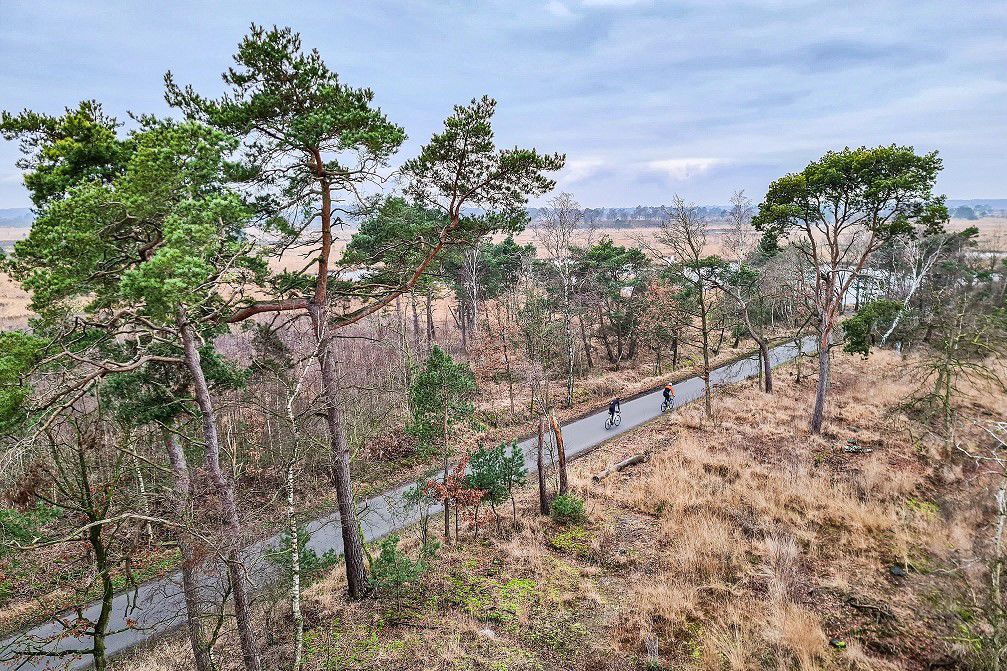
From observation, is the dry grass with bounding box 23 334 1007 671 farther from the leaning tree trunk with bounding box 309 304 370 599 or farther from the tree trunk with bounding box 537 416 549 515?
the leaning tree trunk with bounding box 309 304 370 599

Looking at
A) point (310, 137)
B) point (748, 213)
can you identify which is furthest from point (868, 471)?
point (748, 213)

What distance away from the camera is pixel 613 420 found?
24.2 metres

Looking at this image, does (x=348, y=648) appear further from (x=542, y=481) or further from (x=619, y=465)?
(x=619, y=465)

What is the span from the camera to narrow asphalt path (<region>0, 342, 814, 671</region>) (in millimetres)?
8891

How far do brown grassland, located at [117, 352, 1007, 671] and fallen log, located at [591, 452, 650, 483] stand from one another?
Answer: 37 cm

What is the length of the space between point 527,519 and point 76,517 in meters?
13.6

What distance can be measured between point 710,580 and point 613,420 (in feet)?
42.5

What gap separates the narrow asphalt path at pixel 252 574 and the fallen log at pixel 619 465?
2.58m

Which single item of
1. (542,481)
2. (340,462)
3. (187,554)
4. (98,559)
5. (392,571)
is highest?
(340,462)

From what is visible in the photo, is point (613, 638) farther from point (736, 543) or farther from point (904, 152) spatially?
point (904, 152)

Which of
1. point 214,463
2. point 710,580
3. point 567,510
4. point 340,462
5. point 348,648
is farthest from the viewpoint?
point 567,510

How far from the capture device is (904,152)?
624 inches

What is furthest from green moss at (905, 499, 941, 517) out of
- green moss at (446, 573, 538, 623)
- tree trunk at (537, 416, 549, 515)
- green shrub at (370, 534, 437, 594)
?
green shrub at (370, 534, 437, 594)

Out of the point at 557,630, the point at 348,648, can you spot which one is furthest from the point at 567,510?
the point at 348,648
